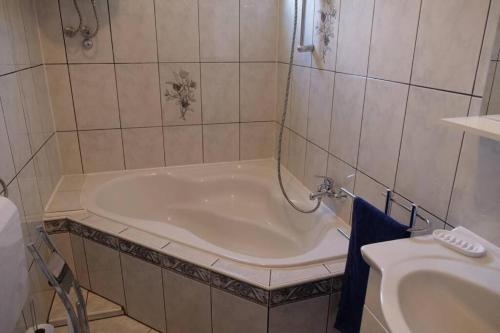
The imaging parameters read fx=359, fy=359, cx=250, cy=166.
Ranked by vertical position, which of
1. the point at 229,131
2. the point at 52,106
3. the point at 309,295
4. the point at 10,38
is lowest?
the point at 309,295

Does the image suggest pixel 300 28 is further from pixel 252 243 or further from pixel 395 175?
pixel 252 243

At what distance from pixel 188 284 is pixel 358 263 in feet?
2.37

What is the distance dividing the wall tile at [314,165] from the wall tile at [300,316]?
72cm

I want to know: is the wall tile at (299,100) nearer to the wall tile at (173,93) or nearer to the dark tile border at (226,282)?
the wall tile at (173,93)

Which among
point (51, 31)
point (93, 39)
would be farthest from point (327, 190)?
point (51, 31)

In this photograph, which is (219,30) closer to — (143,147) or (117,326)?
(143,147)

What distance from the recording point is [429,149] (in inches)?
47.3

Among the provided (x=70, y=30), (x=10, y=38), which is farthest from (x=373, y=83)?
(x=70, y=30)

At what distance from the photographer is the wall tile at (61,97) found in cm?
213

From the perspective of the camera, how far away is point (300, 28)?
203cm

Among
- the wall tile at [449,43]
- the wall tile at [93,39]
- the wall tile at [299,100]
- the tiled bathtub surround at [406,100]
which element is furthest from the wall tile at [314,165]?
the wall tile at [93,39]

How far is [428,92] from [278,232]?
1.29 meters

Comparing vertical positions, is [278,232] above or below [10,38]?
below

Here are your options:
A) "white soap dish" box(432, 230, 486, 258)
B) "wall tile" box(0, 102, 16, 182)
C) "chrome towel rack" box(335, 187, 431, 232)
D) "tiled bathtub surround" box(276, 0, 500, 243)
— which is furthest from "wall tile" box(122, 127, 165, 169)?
"white soap dish" box(432, 230, 486, 258)
